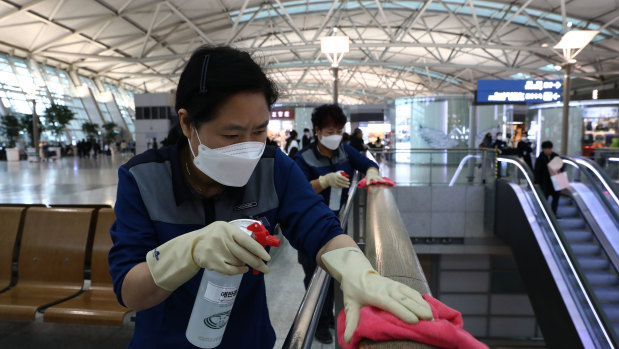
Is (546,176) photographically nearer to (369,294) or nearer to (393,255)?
(393,255)

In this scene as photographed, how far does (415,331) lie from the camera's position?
0.79 meters

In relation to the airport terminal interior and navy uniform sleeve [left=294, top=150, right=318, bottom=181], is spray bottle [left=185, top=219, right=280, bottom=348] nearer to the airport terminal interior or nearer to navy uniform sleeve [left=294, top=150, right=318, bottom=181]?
the airport terminal interior

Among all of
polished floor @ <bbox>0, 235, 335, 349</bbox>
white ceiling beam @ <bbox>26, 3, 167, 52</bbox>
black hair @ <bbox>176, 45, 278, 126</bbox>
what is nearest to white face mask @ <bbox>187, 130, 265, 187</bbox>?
black hair @ <bbox>176, 45, 278, 126</bbox>

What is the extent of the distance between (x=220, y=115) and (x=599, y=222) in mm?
8740

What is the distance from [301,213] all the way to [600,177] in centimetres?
837

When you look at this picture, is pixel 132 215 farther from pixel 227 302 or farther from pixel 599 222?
pixel 599 222

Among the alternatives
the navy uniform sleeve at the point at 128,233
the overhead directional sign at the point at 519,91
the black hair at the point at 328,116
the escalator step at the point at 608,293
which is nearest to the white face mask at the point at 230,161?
the navy uniform sleeve at the point at 128,233

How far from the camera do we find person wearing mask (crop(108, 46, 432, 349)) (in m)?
1.12

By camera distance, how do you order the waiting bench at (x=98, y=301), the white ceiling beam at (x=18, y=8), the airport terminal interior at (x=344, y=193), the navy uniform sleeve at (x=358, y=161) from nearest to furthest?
the airport terminal interior at (x=344, y=193) < the waiting bench at (x=98, y=301) < the navy uniform sleeve at (x=358, y=161) < the white ceiling beam at (x=18, y=8)

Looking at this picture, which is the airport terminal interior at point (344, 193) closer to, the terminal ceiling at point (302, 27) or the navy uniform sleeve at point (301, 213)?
the navy uniform sleeve at point (301, 213)

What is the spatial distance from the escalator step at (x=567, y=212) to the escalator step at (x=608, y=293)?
6.75 ft

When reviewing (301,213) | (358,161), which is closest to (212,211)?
(301,213)

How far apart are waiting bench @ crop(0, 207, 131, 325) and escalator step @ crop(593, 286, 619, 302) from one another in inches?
297

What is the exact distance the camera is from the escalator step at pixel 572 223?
8.53 meters
